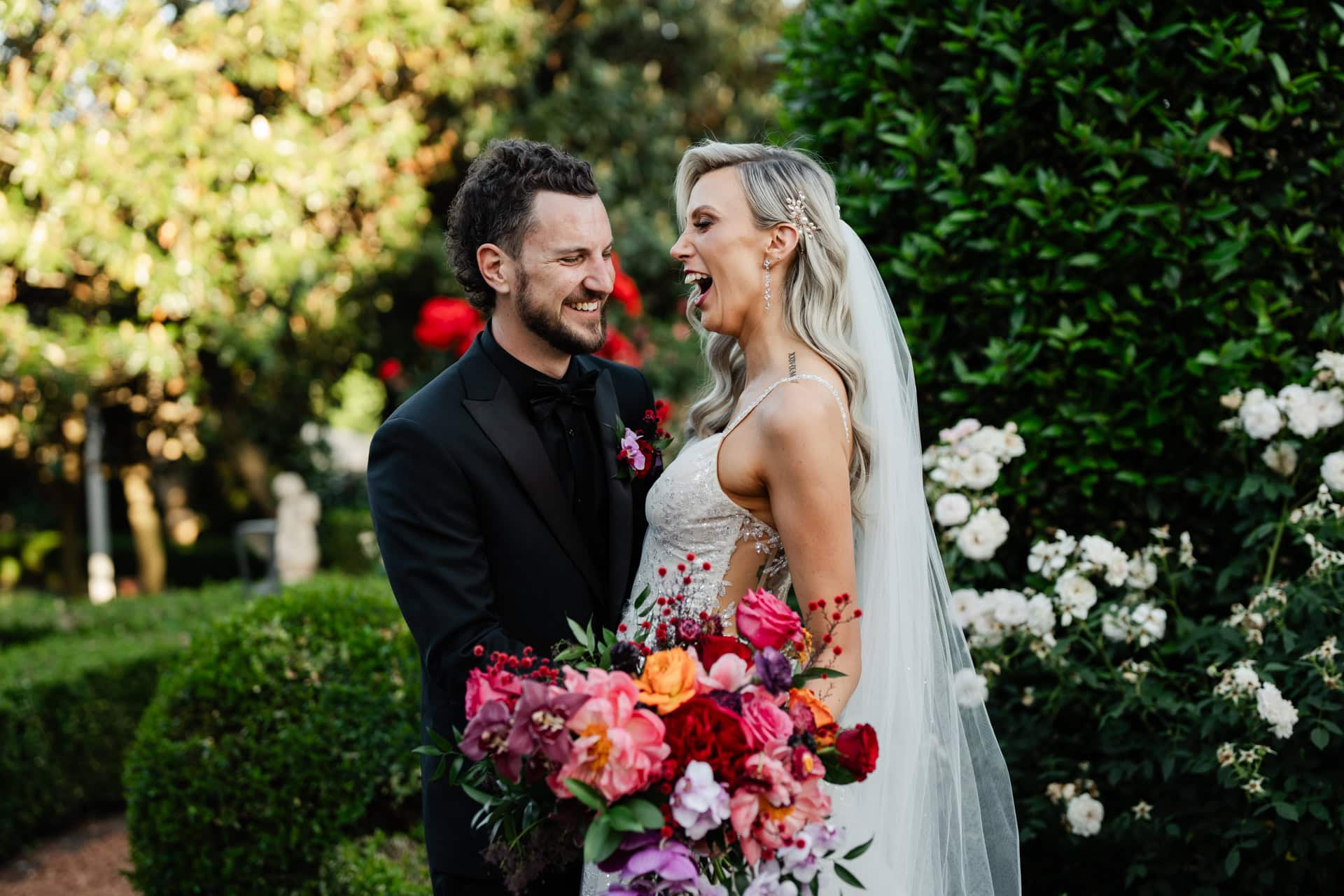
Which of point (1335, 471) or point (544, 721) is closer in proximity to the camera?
point (544, 721)

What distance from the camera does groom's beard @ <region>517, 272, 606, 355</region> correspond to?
2820mm

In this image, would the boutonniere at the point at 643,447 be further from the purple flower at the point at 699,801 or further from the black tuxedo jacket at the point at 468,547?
the purple flower at the point at 699,801

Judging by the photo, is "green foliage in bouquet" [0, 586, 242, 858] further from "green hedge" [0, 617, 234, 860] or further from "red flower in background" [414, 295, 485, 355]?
"red flower in background" [414, 295, 485, 355]

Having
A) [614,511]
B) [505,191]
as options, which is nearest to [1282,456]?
[614,511]

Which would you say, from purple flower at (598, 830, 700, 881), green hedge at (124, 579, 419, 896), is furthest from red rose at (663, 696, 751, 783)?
green hedge at (124, 579, 419, 896)

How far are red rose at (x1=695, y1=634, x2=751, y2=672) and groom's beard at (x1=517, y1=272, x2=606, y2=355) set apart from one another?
109cm

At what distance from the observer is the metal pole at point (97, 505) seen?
12234 mm

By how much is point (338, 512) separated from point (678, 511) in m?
12.1

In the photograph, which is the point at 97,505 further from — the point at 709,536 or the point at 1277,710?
the point at 1277,710

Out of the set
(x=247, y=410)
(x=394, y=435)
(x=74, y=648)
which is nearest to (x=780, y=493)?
(x=394, y=435)

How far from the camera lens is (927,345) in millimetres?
3832

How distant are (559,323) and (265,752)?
2.46 m

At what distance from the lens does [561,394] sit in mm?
2865

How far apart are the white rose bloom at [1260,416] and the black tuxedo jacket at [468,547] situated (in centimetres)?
193
